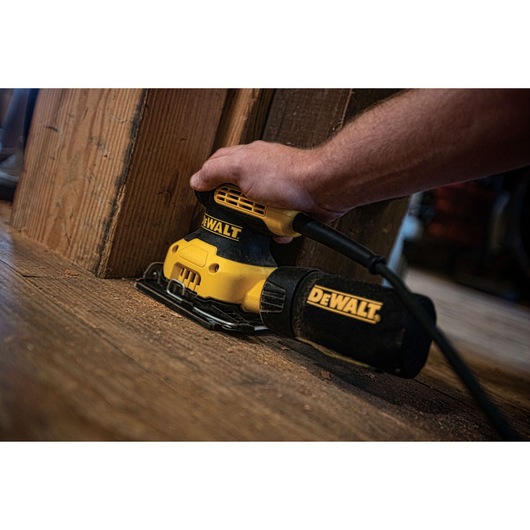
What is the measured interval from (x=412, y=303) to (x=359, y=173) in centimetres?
24

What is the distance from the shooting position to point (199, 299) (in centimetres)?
89

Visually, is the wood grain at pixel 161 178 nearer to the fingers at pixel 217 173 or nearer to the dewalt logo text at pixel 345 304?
the fingers at pixel 217 173

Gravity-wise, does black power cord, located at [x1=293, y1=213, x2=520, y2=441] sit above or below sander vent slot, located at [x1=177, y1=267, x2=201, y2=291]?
above

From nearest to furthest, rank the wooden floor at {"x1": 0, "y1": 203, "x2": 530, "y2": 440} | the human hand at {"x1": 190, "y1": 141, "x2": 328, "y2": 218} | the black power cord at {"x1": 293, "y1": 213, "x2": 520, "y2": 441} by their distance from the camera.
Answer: the wooden floor at {"x1": 0, "y1": 203, "x2": 530, "y2": 440} → the black power cord at {"x1": 293, "y1": 213, "x2": 520, "y2": 441} → the human hand at {"x1": 190, "y1": 141, "x2": 328, "y2": 218}

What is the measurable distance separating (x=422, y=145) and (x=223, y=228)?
389 mm

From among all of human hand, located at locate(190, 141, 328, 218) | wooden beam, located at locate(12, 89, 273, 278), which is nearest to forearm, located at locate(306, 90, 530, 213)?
Answer: human hand, located at locate(190, 141, 328, 218)

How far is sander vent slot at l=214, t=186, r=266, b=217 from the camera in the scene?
85cm

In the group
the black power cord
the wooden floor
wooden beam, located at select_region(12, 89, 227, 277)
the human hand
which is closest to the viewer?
the wooden floor

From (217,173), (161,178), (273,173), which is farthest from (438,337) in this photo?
(161,178)

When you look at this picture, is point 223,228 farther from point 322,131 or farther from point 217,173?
point 322,131

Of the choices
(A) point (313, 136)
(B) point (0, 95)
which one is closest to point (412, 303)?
(A) point (313, 136)

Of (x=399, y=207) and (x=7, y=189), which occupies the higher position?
(x=399, y=207)

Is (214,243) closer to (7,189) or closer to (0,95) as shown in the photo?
(7,189)

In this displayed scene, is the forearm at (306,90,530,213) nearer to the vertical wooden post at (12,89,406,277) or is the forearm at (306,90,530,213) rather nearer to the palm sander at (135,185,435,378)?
the palm sander at (135,185,435,378)
